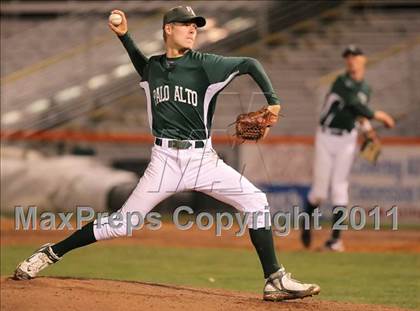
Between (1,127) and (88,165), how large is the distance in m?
2.32

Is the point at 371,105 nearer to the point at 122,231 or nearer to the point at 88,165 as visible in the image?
the point at 88,165

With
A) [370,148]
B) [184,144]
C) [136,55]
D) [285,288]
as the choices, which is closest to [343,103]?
[370,148]

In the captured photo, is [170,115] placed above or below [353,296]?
above

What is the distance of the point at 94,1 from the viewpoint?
66.0 feet

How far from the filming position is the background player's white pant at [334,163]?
11312 millimetres

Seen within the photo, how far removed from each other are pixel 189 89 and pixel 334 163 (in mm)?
5117

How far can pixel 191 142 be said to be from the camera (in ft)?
21.9

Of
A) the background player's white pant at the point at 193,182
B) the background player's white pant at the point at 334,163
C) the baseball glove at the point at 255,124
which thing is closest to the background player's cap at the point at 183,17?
the baseball glove at the point at 255,124

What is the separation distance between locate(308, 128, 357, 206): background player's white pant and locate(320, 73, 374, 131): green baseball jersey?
0.46ft

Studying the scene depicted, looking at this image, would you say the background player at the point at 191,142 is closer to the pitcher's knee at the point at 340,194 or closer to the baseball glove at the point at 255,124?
the baseball glove at the point at 255,124

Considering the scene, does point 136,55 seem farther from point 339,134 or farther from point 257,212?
point 339,134

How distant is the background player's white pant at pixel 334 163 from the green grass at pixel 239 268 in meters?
0.79

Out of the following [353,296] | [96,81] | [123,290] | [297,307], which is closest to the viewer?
[297,307]

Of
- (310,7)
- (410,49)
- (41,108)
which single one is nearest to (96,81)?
(41,108)
